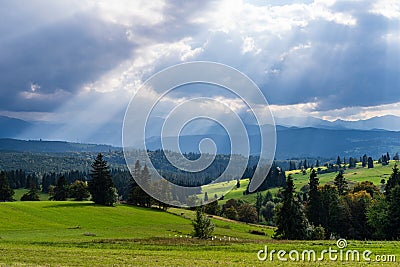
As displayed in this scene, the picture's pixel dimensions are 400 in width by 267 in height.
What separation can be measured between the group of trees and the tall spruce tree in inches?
1698

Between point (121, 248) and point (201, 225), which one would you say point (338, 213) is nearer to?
point (201, 225)

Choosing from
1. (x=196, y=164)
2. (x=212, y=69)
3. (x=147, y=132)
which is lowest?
(x=196, y=164)

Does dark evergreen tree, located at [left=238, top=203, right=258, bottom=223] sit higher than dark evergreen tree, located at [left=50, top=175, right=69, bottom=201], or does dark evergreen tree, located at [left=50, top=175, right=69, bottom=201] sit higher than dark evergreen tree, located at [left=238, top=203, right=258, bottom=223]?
dark evergreen tree, located at [left=50, top=175, right=69, bottom=201]

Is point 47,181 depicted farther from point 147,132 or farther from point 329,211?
point 147,132

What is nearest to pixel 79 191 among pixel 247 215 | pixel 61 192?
pixel 61 192

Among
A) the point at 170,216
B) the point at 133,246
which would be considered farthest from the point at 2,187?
the point at 133,246

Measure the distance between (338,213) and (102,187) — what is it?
5300 cm

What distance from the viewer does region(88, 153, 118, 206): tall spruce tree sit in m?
98.3

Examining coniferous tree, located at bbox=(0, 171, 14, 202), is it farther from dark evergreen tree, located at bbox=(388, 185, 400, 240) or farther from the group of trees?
dark evergreen tree, located at bbox=(388, 185, 400, 240)

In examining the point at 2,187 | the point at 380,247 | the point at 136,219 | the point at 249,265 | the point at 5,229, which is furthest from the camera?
the point at 2,187

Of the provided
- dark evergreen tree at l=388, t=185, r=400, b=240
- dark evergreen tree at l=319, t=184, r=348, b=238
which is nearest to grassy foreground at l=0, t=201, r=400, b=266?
dark evergreen tree at l=388, t=185, r=400, b=240

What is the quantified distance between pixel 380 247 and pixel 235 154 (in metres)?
15.3

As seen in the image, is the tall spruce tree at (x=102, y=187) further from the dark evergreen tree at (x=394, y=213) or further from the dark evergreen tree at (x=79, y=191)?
the dark evergreen tree at (x=394, y=213)

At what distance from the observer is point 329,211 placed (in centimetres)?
8525
